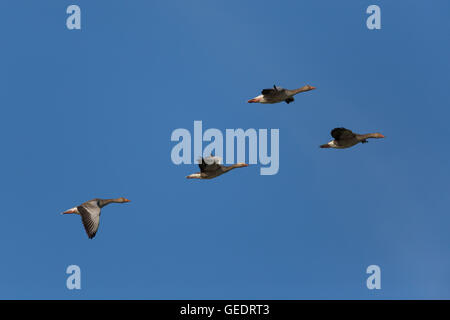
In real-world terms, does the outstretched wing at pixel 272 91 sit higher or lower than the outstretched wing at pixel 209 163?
higher

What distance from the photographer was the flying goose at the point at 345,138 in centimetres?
4611

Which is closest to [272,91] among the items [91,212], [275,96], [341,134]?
[275,96]

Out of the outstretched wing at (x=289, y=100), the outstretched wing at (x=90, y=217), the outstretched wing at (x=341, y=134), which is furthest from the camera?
the outstretched wing at (x=289, y=100)

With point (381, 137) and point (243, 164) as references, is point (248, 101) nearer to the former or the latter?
point (243, 164)

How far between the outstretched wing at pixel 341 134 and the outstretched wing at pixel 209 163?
590 cm

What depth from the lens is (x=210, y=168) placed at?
154 feet

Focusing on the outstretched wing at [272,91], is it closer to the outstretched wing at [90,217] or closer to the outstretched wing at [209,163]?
the outstretched wing at [209,163]

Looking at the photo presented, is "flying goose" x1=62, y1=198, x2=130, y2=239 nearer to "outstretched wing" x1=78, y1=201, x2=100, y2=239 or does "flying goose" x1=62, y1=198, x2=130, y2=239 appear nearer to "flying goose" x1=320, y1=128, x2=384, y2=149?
"outstretched wing" x1=78, y1=201, x2=100, y2=239

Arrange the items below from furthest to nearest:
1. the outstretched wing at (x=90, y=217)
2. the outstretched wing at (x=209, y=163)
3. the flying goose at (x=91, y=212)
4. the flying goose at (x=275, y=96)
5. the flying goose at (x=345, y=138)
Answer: the flying goose at (x=275, y=96), the outstretched wing at (x=209, y=163), the flying goose at (x=345, y=138), the flying goose at (x=91, y=212), the outstretched wing at (x=90, y=217)

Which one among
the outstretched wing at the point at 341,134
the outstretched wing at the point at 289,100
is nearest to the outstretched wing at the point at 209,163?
the outstretched wing at the point at 289,100

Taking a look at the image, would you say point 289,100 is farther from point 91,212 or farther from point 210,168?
point 91,212

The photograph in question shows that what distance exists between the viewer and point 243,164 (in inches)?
1923

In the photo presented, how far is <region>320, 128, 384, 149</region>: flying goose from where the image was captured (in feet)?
151

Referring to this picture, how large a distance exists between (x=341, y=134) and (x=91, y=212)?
12.8 meters
